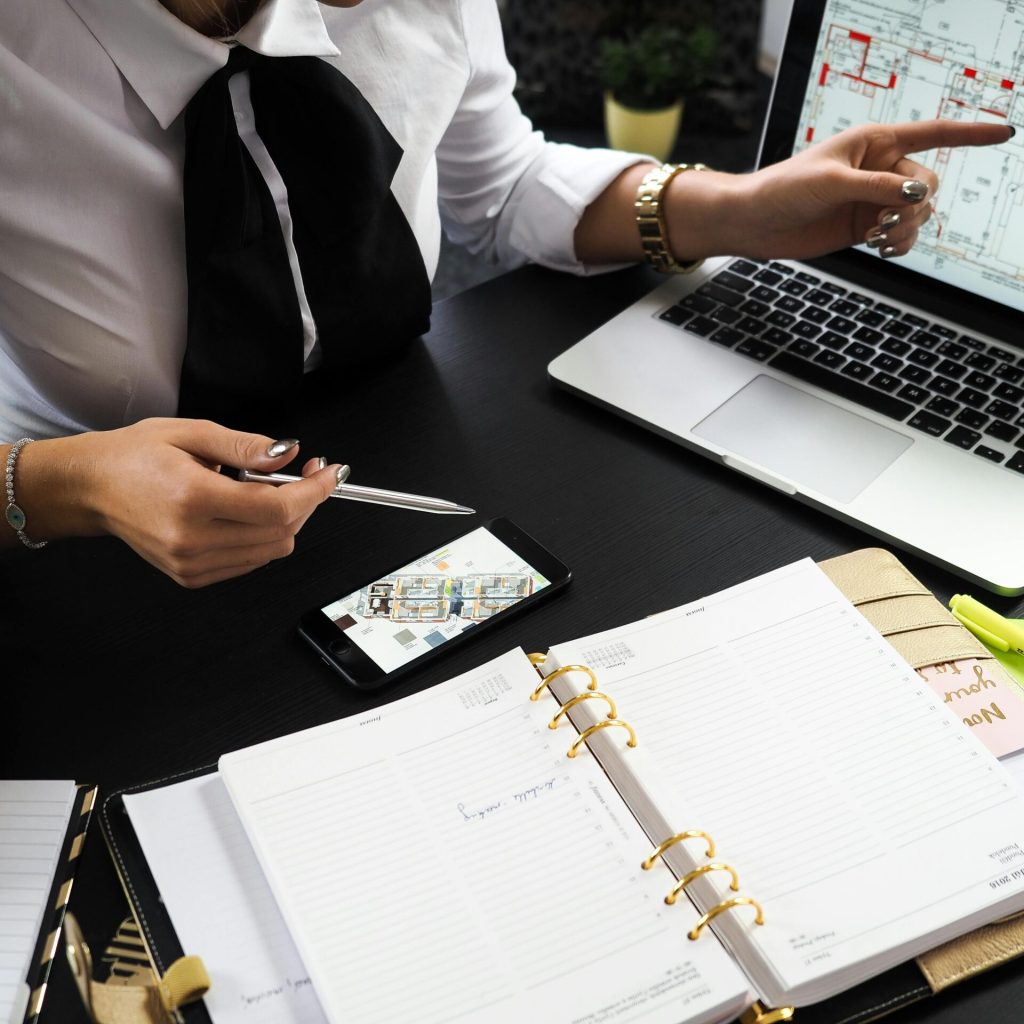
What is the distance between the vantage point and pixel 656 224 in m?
1.05

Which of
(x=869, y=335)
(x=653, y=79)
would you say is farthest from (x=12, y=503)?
(x=653, y=79)

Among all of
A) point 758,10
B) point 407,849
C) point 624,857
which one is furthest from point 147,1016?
point 758,10

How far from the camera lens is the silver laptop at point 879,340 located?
0.85 metres

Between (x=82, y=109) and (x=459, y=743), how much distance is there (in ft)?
1.78

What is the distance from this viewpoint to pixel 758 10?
2756 millimetres

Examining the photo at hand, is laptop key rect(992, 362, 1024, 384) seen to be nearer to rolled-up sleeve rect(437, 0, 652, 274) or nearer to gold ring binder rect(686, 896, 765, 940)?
rolled-up sleeve rect(437, 0, 652, 274)

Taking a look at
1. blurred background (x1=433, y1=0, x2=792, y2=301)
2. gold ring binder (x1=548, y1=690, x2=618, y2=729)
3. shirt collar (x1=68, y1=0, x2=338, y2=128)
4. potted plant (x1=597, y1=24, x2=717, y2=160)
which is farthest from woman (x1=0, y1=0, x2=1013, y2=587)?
potted plant (x1=597, y1=24, x2=717, y2=160)

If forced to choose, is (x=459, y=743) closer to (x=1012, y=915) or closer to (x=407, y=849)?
(x=407, y=849)

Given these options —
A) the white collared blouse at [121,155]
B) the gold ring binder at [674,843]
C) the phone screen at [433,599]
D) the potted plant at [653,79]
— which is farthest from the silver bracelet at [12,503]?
the potted plant at [653,79]

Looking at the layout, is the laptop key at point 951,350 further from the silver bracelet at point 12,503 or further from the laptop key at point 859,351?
the silver bracelet at point 12,503

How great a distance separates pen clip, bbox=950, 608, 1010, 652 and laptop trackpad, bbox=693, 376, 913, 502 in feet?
0.42

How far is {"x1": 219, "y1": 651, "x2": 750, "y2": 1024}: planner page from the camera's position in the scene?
538 mm

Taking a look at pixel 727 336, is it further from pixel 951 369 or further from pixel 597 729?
pixel 597 729

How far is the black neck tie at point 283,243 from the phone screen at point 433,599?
238 mm
